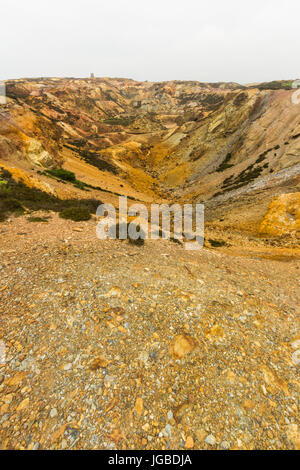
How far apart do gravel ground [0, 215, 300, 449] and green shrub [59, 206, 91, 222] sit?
12.2ft

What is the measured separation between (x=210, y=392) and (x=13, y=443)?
Answer: 383 cm

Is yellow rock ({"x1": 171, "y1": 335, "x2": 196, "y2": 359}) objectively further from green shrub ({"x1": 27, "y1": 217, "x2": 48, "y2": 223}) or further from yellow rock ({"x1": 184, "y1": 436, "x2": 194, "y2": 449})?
green shrub ({"x1": 27, "y1": 217, "x2": 48, "y2": 223})

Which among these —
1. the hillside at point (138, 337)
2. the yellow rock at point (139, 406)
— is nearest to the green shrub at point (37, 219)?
the hillside at point (138, 337)

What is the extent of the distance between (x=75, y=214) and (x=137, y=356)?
32.0ft

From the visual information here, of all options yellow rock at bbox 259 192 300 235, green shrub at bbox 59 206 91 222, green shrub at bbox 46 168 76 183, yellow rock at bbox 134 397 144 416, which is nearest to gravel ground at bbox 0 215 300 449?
yellow rock at bbox 134 397 144 416

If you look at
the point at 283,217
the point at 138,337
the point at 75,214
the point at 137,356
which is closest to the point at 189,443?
the point at 137,356

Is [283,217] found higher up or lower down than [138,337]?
higher up

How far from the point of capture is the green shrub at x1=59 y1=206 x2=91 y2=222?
12.1 meters

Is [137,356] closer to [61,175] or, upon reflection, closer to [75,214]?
[75,214]

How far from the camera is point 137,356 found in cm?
497

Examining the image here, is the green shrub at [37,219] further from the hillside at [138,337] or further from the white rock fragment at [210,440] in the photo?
the white rock fragment at [210,440]

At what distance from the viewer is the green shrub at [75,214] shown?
12.1m

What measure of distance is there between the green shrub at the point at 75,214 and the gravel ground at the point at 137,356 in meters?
3.71
